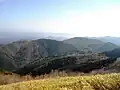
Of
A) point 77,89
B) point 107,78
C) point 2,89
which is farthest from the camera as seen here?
point 107,78

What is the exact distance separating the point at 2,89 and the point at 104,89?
44.7 feet

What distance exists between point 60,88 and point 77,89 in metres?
2.28

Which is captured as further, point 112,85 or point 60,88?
point 112,85

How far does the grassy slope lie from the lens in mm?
33666

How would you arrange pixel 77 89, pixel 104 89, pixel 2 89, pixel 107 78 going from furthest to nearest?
pixel 107 78, pixel 104 89, pixel 77 89, pixel 2 89

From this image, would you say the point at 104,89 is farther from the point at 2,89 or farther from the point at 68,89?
the point at 2,89

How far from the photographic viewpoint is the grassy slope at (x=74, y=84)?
33.7m

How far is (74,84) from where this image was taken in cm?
3578

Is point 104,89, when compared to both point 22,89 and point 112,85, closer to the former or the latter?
point 112,85

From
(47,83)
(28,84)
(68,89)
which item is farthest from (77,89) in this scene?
(28,84)

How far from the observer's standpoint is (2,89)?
32219 millimetres

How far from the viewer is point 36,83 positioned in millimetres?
36031

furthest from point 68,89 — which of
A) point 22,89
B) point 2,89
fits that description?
point 2,89

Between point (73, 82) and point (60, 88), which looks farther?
point (73, 82)
